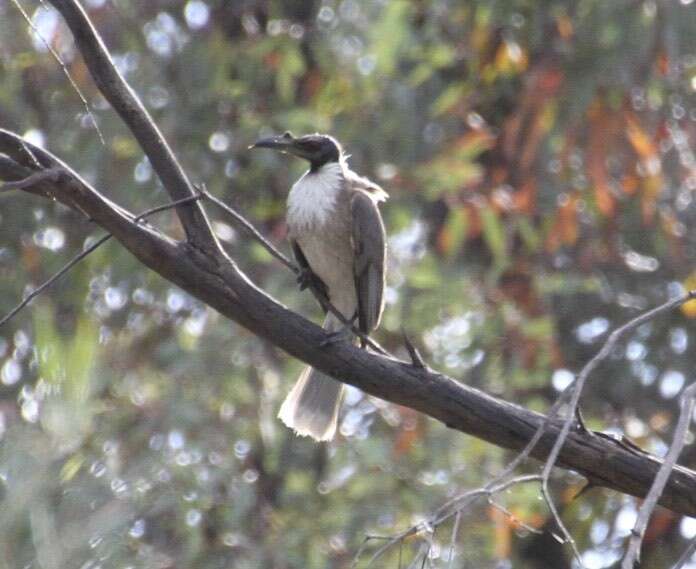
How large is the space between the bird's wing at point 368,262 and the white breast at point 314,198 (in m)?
0.09

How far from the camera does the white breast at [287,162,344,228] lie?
5266mm

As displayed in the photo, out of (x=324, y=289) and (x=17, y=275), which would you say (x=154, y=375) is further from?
(x=324, y=289)

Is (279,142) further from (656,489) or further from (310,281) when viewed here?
(656,489)

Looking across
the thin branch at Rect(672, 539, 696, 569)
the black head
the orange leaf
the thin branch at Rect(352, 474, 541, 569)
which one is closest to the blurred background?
the orange leaf

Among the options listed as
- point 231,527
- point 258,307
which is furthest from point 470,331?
point 258,307

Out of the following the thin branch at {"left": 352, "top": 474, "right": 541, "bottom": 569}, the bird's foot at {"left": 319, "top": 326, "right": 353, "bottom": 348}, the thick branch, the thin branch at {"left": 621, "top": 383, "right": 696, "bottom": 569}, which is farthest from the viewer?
the bird's foot at {"left": 319, "top": 326, "right": 353, "bottom": 348}

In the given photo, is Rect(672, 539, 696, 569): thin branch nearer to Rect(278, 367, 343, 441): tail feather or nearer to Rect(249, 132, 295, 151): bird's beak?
Rect(278, 367, 343, 441): tail feather

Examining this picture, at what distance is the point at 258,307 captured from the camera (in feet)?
12.4

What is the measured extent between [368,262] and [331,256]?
0.13m

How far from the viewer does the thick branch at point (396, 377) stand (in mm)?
3697

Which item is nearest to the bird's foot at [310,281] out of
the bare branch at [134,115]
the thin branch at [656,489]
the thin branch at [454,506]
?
the bare branch at [134,115]

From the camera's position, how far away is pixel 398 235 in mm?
8289

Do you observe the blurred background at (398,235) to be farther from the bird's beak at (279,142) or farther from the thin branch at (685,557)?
the thin branch at (685,557)

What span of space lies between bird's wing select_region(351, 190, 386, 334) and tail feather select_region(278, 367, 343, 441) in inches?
9.3
